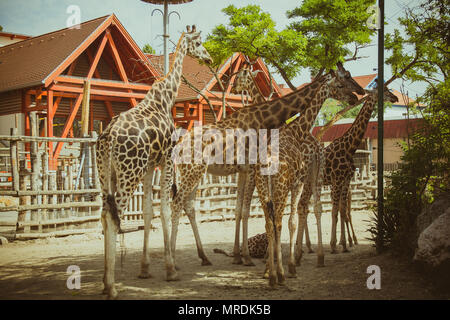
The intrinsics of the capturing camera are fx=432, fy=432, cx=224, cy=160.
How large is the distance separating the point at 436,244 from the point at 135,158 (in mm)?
3719

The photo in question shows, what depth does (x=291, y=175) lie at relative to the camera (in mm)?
5980

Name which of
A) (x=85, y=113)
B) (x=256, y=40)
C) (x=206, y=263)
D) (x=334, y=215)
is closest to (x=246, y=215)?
(x=206, y=263)

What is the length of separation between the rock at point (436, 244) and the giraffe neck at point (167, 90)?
384cm

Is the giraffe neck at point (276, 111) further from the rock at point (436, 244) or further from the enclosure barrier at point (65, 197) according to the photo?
the enclosure barrier at point (65, 197)

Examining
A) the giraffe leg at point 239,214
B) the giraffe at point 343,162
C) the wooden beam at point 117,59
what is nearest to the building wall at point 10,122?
the wooden beam at point 117,59

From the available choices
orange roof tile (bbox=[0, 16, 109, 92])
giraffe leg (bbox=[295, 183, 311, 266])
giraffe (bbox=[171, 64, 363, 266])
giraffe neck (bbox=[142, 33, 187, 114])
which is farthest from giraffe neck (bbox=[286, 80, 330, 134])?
orange roof tile (bbox=[0, 16, 109, 92])

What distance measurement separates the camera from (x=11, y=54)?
1791 centimetres

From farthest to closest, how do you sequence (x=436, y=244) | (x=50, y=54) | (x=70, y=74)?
(x=50, y=54) < (x=70, y=74) < (x=436, y=244)

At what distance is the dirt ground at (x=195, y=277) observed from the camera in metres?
5.16

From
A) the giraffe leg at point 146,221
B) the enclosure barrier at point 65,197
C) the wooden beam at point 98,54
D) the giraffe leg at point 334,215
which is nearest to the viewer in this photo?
the giraffe leg at point 146,221

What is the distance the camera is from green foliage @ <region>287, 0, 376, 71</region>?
15141 mm

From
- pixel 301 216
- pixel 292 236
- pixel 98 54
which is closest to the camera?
pixel 292 236

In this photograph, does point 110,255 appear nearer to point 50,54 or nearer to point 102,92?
point 102,92

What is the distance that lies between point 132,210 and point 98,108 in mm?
8139
